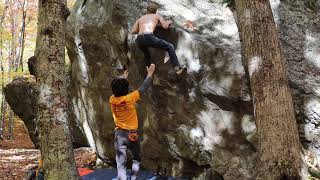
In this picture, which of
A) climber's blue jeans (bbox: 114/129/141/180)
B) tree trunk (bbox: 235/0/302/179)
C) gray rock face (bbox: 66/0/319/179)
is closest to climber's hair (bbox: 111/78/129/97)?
climber's blue jeans (bbox: 114/129/141/180)

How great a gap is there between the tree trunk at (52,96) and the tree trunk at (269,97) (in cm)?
265

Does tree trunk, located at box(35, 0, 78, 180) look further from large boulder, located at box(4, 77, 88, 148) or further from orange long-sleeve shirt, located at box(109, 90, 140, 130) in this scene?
large boulder, located at box(4, 77, 88, 148)

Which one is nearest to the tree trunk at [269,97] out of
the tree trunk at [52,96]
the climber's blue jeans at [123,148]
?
the climber's blue jeans at [123,148]

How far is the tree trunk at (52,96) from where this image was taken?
524cm

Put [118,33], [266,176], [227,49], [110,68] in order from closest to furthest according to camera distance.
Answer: [266,176], [227,49], [118,33], [110,68]

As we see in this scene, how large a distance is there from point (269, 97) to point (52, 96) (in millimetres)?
2985

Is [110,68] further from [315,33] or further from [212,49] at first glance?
[315,33]

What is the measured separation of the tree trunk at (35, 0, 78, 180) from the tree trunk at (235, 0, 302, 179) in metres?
2.65

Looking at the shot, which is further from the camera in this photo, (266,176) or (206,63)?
(206,63)

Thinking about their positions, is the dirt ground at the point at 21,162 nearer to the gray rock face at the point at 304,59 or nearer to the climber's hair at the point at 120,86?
the climber's hair at the point at 120,86

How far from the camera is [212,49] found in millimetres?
7168

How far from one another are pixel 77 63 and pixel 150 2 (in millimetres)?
4153

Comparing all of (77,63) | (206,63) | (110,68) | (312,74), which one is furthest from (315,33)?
(77,63)

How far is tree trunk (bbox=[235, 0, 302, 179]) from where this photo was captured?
4.92 meters
